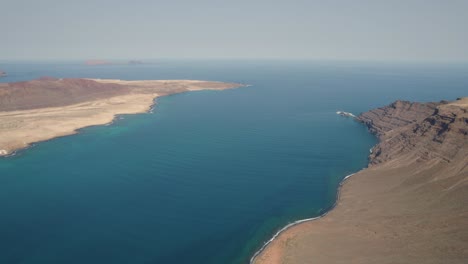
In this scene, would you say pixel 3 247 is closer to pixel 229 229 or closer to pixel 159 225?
pixel 159 225

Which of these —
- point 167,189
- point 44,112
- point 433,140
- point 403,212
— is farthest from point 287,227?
point 44,112

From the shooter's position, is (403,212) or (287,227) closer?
(403,212)

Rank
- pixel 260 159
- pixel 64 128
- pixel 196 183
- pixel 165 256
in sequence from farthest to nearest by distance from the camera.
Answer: pixel 64 128
pixel 260 159
pixel 196 183
pixel 165 256

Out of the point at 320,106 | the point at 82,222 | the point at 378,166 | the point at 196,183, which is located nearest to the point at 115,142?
the point at 196,183

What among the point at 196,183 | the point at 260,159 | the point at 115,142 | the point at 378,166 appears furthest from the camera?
the point at 115,142

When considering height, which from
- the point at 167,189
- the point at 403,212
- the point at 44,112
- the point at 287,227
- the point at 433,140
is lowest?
the point at 287,227

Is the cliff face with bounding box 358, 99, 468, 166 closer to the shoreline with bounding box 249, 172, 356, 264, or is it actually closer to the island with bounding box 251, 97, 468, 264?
the island with bounding box 251, 97, 468, 264

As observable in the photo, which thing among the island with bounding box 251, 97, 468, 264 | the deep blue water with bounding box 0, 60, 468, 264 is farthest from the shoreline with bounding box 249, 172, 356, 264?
the deep blue water with bounding box 0, 60, 468, 264

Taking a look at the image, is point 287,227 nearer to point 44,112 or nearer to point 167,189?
point 167,189
